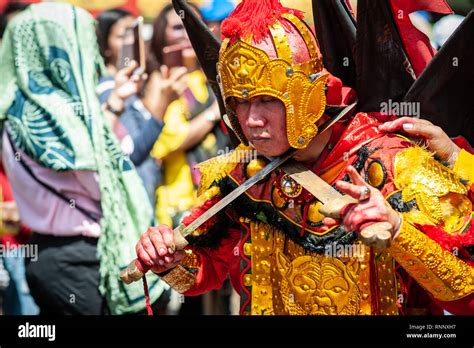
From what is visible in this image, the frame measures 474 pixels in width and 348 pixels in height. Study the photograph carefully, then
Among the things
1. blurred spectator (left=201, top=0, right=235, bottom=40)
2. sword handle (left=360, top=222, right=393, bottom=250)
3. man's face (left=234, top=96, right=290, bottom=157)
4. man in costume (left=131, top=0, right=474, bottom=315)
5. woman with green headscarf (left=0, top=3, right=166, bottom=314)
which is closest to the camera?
sword handle (left=360, top=222, right=393, bottom=250)

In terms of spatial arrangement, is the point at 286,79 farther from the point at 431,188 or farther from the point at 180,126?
the point at 180,126

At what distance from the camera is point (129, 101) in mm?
4906

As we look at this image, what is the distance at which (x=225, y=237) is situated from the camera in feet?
11.5

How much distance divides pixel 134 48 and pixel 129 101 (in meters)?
0.22

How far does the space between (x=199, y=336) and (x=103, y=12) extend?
1.48m

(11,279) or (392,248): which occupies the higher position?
(392,248)

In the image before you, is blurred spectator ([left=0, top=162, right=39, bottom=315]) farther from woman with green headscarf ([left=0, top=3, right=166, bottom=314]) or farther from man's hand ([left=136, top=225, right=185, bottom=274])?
man's hand ([left=136, top=225, right=185, bottom=274])

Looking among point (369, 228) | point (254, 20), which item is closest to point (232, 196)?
point (254, 20)

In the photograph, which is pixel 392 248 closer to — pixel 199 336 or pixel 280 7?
pixel 280 7

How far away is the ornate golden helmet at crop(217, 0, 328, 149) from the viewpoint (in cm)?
310

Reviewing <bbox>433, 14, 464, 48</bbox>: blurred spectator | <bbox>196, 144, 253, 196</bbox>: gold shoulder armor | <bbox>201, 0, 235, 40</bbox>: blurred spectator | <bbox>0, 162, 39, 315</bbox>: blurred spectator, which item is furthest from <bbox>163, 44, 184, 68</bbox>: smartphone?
<bbox>196, 144, 253, 196</bbox>: gold shoulder armor

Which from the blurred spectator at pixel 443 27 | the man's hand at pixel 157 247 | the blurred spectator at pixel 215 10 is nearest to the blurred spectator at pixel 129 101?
the blurred spectator at pixel 215 10

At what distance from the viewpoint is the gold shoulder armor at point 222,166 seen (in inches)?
135

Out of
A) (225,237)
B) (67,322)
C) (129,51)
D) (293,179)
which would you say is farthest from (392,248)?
(129,51)
